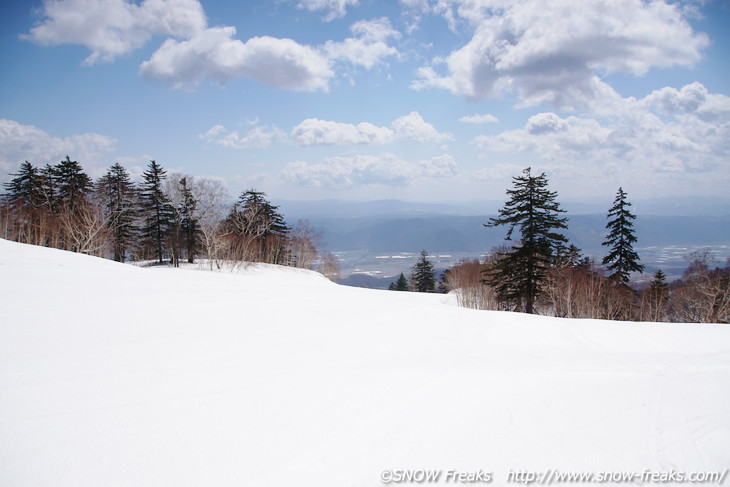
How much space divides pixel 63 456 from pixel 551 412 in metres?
4.40

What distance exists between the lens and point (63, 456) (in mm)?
2477

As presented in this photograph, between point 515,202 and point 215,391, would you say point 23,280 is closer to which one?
point 215,391

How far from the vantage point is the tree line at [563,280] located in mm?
21281

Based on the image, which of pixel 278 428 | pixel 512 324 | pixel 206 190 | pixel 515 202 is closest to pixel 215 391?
pixel 278 428

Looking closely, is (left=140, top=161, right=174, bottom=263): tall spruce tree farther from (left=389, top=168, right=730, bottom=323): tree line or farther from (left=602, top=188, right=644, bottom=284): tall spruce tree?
(left=602, top=188, right=644, bottom=284): tall spruce tree

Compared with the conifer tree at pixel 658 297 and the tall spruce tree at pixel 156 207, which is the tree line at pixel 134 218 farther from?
the conifer tree at pixel 658 297

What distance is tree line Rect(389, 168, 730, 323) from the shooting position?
21.3 metres

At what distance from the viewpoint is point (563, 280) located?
2758 centimetres

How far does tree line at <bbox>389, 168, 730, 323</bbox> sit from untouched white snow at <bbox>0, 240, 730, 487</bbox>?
1535 cm

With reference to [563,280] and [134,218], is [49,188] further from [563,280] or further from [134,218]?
[563,280]

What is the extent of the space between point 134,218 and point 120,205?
3026 mm

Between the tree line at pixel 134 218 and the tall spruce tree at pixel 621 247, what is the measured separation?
40351 mm

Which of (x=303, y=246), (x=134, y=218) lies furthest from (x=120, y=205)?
(x=303, y=246)

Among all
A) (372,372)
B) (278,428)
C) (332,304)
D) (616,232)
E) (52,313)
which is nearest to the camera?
(278,428)
